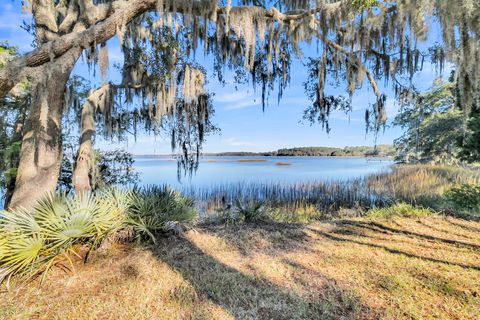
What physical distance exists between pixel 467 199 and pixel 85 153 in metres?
10.3

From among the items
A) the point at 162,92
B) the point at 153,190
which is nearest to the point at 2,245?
the point at 153,190

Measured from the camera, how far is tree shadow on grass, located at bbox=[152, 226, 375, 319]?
2328 millimetres

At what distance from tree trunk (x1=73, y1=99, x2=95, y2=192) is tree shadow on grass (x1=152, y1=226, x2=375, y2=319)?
139 inches

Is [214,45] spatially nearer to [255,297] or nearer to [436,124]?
[255,297]

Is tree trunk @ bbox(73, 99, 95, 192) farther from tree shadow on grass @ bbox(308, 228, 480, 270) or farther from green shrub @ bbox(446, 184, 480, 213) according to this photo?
green shrub @ bbox(446, 184, 480, 213)

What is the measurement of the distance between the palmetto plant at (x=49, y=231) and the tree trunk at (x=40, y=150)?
40 centimetres

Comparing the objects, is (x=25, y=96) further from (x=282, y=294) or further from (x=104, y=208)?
(x=282, y=294)

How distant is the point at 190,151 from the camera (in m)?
Answer: 7.55

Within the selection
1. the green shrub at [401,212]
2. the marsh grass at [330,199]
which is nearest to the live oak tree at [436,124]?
the marsh grass at [330,199]

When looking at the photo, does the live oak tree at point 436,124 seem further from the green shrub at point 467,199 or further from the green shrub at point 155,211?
the green shrub at point 155,211

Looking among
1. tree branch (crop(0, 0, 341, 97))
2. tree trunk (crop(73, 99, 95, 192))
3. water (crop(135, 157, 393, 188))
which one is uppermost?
tree branch (crop(0, 0, 341, 97))

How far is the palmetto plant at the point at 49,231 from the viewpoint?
299cm

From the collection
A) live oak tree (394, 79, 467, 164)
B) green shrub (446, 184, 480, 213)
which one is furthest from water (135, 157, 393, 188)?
green shrub (446, 184, 480, 213)

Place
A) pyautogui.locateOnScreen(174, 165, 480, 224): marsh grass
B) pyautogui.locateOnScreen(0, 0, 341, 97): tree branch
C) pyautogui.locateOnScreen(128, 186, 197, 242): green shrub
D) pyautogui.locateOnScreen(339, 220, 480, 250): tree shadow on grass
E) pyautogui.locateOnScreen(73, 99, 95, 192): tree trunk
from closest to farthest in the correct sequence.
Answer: pyautogui.locateOnScreen(0, 0, 341, 97): tree branch < pyautogui.locateOnScreen(339, 220, 480, 250): tree shadow on grass < pyautogui.locateOnScreen(128, 186, 197, 242): green shrub < pyautogui.locateOnScreen(73, 99, 95, 192): tree trunk < pyautogui.locateOnScreen(174, 165, 480, 224): marsh grass
